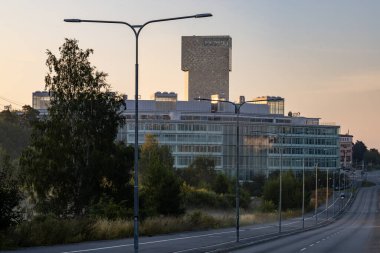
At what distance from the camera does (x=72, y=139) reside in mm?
48844

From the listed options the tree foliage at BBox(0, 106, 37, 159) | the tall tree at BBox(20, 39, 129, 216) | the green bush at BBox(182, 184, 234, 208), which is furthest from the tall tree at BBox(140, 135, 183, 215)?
the tree foliage at BBox(0, 106, 37, 159)

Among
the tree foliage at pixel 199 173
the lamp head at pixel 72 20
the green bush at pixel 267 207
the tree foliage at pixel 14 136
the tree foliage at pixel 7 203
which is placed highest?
the lamp head at pixel 72 20

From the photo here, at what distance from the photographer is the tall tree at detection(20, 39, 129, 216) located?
47.7 metres

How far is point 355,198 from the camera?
17025cm

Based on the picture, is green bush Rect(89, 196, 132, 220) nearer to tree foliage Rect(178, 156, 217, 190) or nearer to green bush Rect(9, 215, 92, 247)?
green bush Rect(9, 215, 92, 247)

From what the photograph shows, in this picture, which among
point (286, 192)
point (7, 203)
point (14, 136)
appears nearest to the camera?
point (7, 203)

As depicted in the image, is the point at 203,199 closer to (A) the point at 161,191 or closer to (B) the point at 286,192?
(B) the point at 286,192

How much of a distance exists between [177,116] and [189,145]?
14975mm

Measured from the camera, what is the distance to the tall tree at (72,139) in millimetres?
47688

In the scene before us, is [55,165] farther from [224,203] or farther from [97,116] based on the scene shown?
[224,203]

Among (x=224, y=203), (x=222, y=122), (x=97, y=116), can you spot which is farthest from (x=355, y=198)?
Result: (x=97, y=116)

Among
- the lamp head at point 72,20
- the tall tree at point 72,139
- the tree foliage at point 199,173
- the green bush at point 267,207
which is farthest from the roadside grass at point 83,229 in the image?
the tree foliage at point 199,173


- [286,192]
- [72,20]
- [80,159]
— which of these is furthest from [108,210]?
[286,192]

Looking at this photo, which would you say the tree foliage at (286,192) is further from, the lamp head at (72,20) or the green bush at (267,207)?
the lamp head at (72,20)
